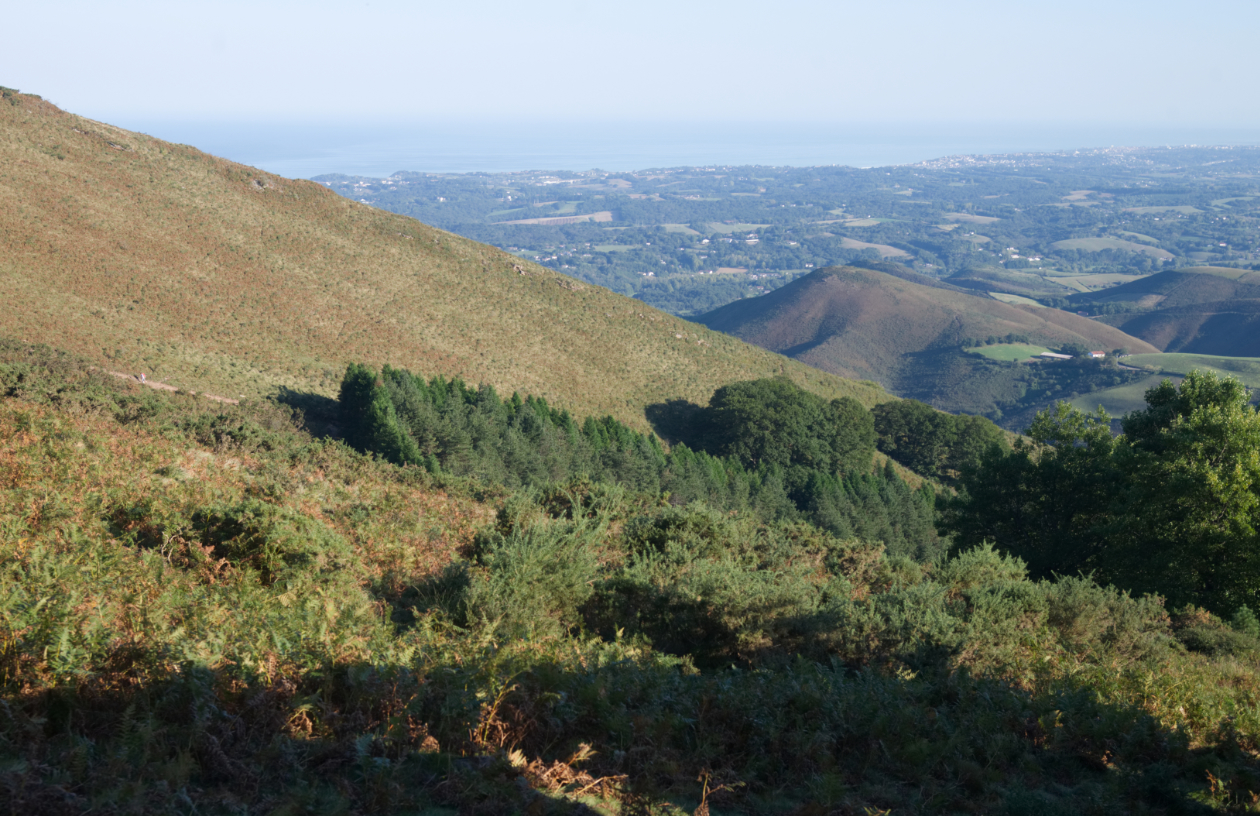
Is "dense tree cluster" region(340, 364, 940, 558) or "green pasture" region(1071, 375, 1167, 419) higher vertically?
"dense tree cluster" region(340, 364, 940, 558)

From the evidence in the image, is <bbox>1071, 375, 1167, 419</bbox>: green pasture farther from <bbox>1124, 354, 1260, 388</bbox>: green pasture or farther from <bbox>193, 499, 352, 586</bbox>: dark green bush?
<bbox>193, 499, 352, 586</bbox>: dark green bush

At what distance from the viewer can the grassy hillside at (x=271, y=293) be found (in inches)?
1336

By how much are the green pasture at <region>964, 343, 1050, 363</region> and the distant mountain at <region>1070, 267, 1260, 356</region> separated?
44471 millimetres

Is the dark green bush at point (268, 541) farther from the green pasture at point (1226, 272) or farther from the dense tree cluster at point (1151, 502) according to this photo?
the green pasture at point (1226, 272)

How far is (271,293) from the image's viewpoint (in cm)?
4550

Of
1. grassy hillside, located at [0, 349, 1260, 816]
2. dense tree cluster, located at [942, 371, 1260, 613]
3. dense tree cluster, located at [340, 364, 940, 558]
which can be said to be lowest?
dense tree cluster, located at [340, 364, 940, 558]

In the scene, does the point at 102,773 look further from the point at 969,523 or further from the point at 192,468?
the point at 969,523

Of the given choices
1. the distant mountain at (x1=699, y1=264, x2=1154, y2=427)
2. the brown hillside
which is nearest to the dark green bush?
the distant mountain at (x1=699, y1=264, x2=1154, y2=427)

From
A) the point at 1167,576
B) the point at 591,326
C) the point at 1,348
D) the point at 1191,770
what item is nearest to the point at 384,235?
the point at 591,326

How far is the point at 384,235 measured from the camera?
199 ft

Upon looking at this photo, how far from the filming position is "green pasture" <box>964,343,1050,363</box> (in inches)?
5369

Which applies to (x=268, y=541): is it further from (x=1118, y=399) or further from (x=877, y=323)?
(x=877, y=323)

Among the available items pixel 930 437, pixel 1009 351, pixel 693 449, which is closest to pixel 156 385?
pixel 693 449

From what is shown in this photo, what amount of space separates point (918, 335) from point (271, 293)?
135 meters
